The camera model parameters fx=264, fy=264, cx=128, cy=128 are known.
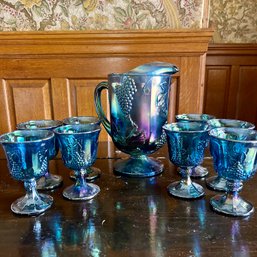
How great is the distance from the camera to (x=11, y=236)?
1.29 feet

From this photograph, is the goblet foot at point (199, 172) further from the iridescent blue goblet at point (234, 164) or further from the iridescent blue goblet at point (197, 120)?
the iridescent blue goblet at point (234, 164)

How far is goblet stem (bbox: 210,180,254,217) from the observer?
0.44m

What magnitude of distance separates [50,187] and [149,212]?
0.72 ft

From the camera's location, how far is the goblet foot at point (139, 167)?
0.60 meters

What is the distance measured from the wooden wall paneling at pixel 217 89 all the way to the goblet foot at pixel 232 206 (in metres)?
1.81

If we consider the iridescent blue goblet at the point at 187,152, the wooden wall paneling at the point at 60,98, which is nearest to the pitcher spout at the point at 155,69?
the iridescent blue goblet at the point at 187,152

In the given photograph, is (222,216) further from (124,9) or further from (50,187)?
(124,9)

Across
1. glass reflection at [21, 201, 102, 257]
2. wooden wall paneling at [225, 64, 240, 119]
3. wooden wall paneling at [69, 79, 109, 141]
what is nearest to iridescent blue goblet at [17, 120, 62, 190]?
glass reflection at [21, 201, 102, 257]

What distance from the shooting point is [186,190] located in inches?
20.3

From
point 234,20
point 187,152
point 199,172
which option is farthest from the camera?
point 234,20

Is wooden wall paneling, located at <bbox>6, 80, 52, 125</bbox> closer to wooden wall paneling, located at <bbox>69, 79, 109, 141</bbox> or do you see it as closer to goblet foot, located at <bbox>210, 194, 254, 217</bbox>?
wooden wall paneling, located at <bbox>69, 79, 109, 141</bbox>

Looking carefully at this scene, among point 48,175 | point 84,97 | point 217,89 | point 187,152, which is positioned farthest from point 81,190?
point 217,89

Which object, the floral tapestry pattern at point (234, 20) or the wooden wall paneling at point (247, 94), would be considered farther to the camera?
the wooden wall paneling at point (247, 94)

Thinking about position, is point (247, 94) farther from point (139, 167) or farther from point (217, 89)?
point (139, 167)
